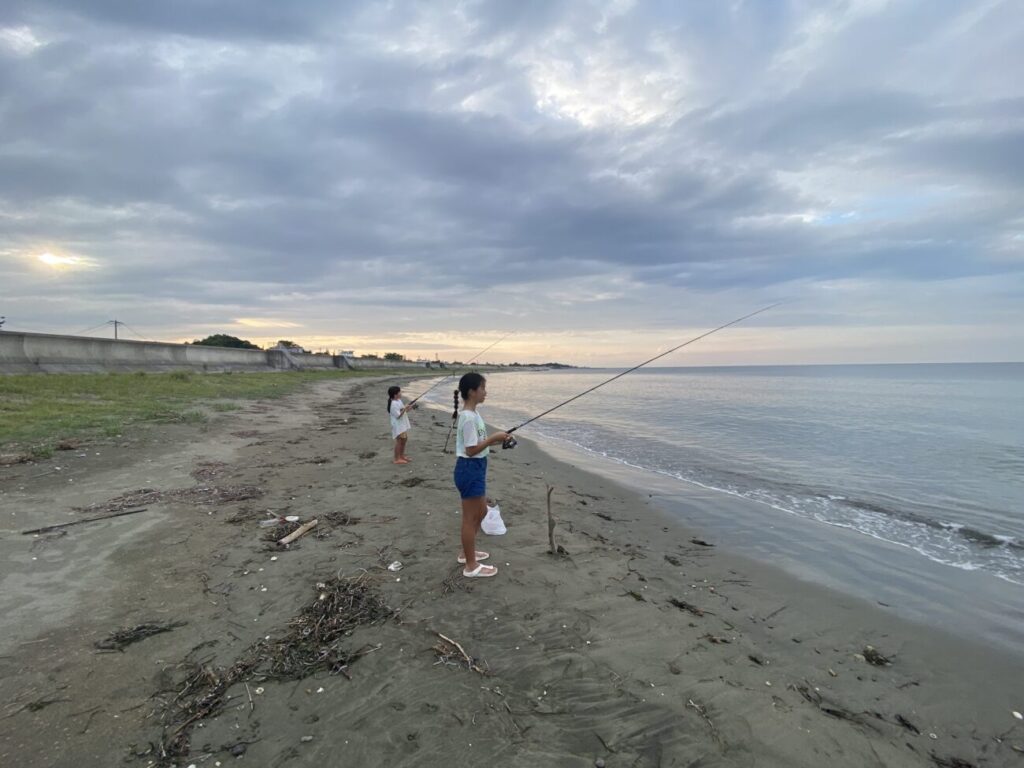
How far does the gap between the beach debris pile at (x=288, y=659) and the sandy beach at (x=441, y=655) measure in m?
0.02

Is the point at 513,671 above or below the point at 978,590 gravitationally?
above

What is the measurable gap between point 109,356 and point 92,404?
1519 centimetres

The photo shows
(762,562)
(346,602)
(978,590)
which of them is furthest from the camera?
(762,562)

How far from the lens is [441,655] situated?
138 inches

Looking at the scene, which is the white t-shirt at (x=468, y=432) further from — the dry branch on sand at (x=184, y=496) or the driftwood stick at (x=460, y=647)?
the dry branch on sand at (x=184, y=496)

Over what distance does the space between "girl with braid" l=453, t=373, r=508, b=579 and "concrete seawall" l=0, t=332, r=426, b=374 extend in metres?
23.6

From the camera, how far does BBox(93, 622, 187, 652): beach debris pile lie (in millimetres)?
3498

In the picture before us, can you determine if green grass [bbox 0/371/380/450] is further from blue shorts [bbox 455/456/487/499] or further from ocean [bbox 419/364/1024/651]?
ocean [bbox 419/364/1024/651]

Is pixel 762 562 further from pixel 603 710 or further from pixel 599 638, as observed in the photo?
pixel 603 710

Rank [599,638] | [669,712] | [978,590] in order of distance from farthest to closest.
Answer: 1. [978,590]
2. [599,638]
3. [669,712]

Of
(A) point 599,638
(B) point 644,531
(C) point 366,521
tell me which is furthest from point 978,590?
(C) point 366,521

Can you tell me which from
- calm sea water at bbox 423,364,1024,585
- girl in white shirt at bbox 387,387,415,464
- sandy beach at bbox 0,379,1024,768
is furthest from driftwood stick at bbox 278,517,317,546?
calm sea water at bbox 423,364,1024,585

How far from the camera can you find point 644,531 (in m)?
7.27

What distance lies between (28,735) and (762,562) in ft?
22.5
